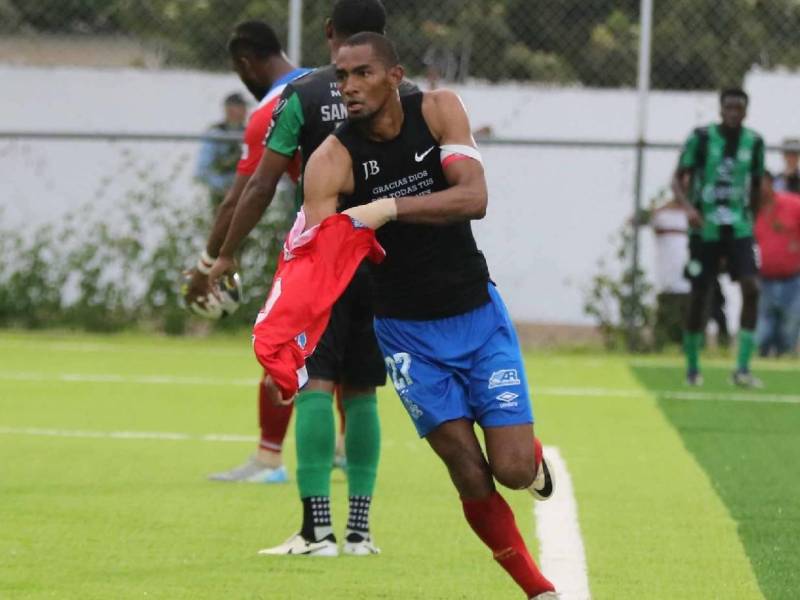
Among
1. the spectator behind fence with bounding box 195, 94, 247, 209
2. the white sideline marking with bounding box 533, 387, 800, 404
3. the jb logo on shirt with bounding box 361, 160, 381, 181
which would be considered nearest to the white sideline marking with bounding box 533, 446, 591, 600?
the jb logo on shirt with bounding box 361, 160, 381, 181

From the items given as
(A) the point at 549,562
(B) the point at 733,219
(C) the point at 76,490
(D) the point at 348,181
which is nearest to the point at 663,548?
(A) the point at 549,562

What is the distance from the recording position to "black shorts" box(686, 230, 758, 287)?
1492cm

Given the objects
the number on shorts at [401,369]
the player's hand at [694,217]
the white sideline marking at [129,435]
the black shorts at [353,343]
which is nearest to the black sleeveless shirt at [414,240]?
the number on shorts at [401,369]

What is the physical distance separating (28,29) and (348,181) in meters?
14.0

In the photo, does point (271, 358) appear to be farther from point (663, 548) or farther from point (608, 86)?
point (608, 86)

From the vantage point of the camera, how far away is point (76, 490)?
9.48 meters

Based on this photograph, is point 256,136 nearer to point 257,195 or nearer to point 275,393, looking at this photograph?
point 257,195

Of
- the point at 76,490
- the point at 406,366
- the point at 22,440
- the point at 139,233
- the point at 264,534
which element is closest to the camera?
the point at 406,366

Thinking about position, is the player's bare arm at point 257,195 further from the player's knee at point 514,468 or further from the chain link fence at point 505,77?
the chain link fence at point 505,77

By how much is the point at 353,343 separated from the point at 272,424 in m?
1.63

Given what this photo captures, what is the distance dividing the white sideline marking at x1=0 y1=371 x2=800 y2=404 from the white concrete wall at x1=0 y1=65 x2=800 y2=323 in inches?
136

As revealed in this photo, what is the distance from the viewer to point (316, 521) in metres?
7.85

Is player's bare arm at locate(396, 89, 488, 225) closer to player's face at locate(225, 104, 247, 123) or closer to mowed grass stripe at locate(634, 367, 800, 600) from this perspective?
mowed grass stripe at locate(634, 367, 800, 600)

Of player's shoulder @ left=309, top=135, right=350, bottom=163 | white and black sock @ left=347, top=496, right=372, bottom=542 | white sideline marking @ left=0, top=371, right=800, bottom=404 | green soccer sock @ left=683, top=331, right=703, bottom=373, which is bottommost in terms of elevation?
white sideline marking @ left=0, top=371, right=800, bottom=404
